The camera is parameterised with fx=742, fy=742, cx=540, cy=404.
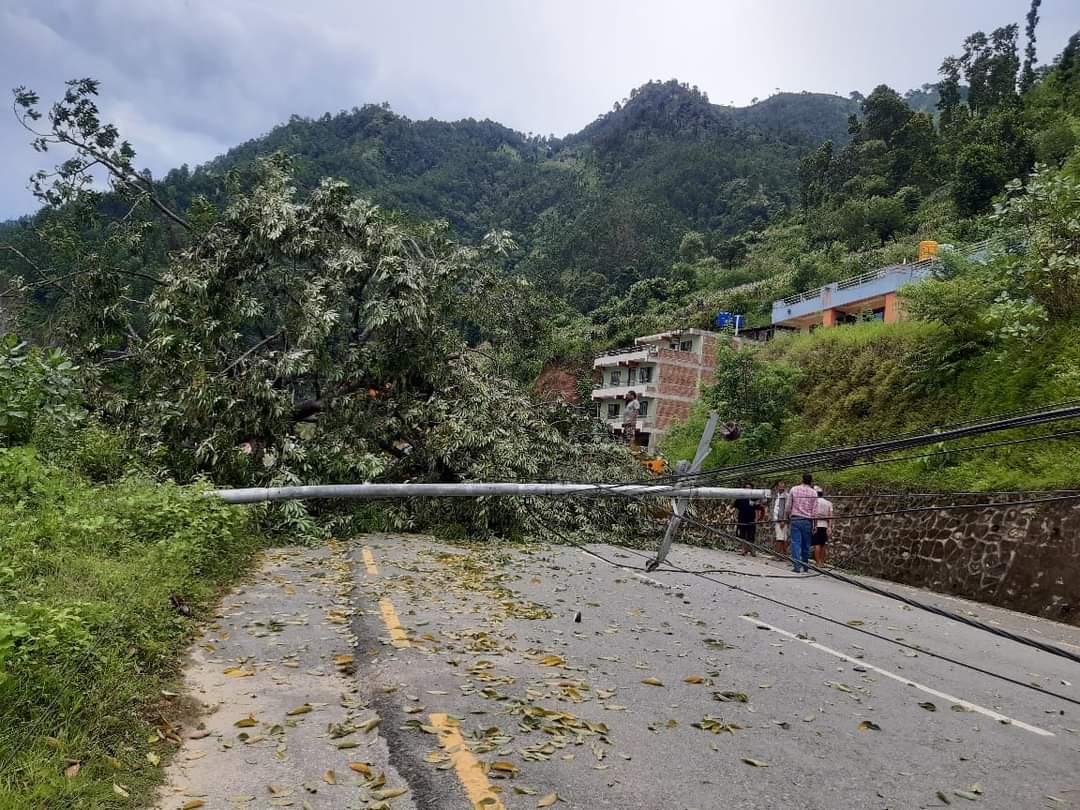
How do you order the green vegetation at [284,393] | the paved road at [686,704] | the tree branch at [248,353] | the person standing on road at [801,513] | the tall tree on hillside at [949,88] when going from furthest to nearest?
Answer: the tall tree on hillside at [949,88]
the person standing on road at [801,513]
the tree branch at [248,353]
the green vegetation at [284,393]
the paved road at [686,704]

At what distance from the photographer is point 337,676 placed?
17.1 ft

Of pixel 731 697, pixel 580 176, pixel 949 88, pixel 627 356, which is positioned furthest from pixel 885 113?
pixel 731 697

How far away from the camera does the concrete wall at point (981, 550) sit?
11594 mm

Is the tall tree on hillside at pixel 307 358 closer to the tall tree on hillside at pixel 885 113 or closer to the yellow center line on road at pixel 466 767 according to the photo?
the yellow center line on road at pixel 466 767

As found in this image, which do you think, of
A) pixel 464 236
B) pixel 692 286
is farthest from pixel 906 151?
pixel 464 236

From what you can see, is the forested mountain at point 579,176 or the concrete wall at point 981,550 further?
the forested mountain at point 579,176

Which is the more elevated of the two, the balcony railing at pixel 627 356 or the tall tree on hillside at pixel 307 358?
the balcony railing at pixel 627 356

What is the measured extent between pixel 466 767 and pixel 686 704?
1.88 m

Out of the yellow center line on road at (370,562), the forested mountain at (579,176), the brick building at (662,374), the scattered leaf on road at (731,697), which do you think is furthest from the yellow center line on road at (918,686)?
the forested mountain at (579,176)

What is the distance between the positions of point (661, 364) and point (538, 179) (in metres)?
64.1

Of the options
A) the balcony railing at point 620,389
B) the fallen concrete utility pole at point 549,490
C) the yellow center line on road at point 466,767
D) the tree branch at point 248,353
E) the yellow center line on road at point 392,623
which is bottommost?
the yellow center line on road at point 392,623

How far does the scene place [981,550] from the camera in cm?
1319

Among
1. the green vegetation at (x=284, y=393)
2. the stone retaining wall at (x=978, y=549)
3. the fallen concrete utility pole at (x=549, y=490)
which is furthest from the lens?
the stone retaining wall at (x=978, y=549)

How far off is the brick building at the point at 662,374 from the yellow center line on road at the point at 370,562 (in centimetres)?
2747
